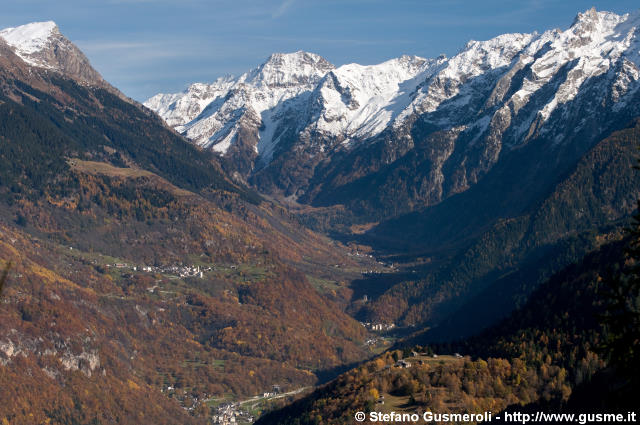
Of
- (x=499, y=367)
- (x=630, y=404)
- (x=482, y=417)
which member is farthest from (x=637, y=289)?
(x=499, y=367)

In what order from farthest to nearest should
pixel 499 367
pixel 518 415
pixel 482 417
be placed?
pixel 499 367, pixel 482 417, pixel 518 415

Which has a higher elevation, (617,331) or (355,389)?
(617,331)

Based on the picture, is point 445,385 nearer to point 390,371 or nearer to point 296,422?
point 390,371

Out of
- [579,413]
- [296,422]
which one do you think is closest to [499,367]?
[296,422]

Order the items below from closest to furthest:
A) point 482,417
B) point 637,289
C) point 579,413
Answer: point 637,289
point 579,413
point 482,417

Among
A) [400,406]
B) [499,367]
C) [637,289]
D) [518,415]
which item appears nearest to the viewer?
[637,289]

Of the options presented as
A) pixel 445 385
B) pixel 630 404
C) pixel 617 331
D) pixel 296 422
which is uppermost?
pixel 617 331

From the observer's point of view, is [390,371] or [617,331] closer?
[617,331]

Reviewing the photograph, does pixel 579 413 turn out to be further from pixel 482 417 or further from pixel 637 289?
pixel 637 289

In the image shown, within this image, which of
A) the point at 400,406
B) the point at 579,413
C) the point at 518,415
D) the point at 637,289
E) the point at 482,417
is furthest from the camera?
the point at 400,406
